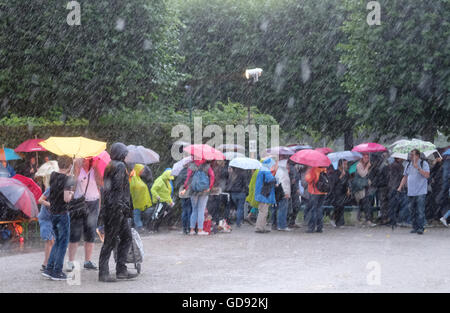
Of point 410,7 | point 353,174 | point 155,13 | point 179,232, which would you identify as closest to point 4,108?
point 155,13

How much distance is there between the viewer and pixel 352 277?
33.8 ft

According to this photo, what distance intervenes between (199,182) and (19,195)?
3.86 m

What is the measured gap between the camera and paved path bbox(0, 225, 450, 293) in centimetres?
963

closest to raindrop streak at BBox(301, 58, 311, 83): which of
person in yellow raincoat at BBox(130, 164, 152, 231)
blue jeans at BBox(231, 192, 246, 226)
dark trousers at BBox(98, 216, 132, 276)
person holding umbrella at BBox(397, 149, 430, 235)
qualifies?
blue jeans at BBox(231, 192, 246, 226)

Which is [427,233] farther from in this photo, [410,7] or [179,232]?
[410,7]

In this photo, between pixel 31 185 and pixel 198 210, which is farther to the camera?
pixel 198 210

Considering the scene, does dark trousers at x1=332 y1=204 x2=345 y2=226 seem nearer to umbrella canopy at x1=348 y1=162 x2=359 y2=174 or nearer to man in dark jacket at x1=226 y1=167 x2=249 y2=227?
umbrella canopy at x1=348 y1=162 x2=359 y2=174

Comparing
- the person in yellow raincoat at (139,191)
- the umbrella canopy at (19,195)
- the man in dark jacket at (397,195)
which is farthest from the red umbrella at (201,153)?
the man in dark jacket at (397,195)

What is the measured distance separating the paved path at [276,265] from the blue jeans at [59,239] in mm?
242

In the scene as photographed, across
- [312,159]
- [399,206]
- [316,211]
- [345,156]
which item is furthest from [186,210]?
[399,206]

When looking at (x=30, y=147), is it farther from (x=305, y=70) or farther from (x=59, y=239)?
(x=305, y=70)

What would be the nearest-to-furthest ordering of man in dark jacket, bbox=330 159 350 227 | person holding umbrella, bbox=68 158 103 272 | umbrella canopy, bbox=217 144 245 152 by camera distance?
person holding umbrella, bbox=68 158 103 272 < man in dark jacket, bbox=330 159 350 227 < umbrella canopy, bbox=217 144 245 152

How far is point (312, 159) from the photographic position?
16672mm

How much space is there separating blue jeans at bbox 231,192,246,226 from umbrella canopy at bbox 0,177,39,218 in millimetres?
5489
